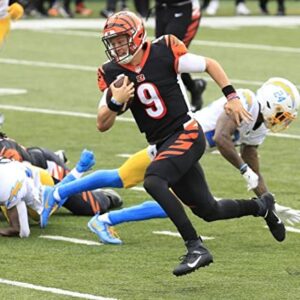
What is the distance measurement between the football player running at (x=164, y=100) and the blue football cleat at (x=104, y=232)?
849 millimetres

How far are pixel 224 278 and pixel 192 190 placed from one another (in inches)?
22.1

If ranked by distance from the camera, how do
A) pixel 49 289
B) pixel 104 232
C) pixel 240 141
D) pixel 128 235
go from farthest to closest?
pixel 240 141 → pixel 128 235 → pixel 104 232 → pixel 49 289

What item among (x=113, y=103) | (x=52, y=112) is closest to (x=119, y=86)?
(x=113, y=103)

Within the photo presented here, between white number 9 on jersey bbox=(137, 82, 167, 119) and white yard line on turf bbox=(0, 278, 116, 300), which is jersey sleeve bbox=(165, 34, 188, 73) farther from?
white yard line on turf bbox=(0, 278, 116, 300)

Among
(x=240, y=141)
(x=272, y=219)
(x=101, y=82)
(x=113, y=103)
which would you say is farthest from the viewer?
(x=240, y=141)

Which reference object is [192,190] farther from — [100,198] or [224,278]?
[100,198]

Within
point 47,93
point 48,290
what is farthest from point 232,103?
point 47,93

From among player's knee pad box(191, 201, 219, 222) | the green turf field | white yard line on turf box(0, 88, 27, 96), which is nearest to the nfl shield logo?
player's knee pad box(191, 201, 219, 222)

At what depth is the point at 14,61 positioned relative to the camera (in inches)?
724

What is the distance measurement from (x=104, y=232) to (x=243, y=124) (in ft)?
3.83

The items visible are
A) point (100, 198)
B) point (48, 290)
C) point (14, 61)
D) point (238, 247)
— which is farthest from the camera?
point (14, 61)

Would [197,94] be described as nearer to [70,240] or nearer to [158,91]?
[70,240]

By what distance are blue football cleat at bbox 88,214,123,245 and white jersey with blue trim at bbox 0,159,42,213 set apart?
49 centimetres

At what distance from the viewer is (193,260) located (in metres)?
7.30
